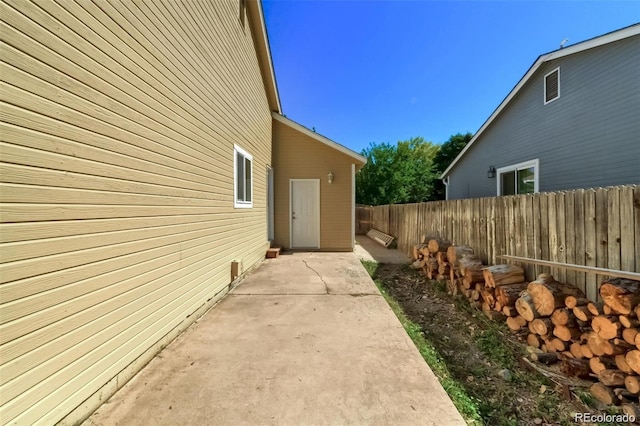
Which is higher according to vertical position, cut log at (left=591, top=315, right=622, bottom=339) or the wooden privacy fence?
the wooden privacy fence

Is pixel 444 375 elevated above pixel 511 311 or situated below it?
below

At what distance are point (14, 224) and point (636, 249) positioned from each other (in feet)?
14.8

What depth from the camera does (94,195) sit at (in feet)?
6.45

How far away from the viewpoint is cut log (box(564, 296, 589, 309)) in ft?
8.64

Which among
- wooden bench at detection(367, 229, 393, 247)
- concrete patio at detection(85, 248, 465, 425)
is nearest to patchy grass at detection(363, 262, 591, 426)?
concrete patio at detection(85, 248, 465, 425)

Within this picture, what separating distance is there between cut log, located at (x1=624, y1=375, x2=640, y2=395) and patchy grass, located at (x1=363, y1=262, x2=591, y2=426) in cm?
30

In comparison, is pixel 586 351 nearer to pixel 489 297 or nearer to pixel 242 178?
pixel 489 297

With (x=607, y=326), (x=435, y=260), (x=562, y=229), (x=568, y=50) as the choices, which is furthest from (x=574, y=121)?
(x=607, y=326)

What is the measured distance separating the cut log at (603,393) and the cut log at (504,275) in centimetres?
142

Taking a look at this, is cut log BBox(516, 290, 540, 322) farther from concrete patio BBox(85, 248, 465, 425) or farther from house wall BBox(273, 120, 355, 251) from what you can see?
house wall BBox(273, 120, 355, 251)

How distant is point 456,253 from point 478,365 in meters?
2.26

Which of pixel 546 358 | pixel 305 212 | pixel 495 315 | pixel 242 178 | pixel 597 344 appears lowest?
pixel 546 358

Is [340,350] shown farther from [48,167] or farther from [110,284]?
[48,167]

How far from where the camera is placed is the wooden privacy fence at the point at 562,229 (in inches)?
96.6
